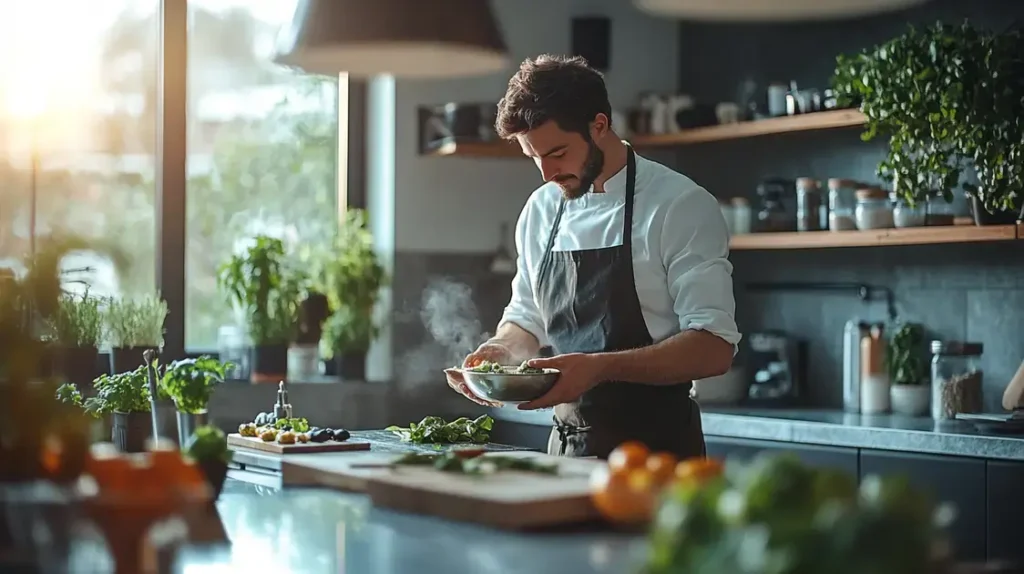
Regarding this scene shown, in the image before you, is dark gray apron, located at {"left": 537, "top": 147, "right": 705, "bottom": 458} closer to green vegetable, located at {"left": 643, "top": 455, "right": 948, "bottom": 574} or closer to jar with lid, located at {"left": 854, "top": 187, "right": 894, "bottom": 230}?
jar with lid, located at {"left": 854, "top": 187, "right": 894, "bottom": 230}

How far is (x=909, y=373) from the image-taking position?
4723mm

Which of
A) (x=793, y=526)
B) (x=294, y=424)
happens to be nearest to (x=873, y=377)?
(x=294, y=424)

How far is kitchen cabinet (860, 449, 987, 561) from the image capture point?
12.8ft

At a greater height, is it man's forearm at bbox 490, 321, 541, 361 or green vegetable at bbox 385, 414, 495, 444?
man's forearm at bbox 490, 321, 541, 361

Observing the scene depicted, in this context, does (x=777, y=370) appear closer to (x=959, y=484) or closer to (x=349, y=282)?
(x=959, y=484)

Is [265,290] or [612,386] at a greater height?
[265,290]

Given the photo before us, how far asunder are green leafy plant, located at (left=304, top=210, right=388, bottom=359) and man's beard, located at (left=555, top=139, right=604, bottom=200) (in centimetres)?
184

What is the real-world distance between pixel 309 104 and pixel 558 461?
10.2 ft

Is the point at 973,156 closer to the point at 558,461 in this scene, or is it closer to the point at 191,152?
the point at 558,461

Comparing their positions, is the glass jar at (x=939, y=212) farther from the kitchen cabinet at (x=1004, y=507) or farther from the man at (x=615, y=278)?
the man at (x=615, y=278)

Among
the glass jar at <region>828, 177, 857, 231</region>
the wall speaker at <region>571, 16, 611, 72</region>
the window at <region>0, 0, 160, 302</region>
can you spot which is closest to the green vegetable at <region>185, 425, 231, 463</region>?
the window at <region>0, 0, 160, 302</region>

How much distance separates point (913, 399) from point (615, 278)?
5.37ft

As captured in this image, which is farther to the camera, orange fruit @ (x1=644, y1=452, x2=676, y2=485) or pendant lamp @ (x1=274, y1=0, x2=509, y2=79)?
pendant lamp @ (x1=274, y1=0, x2=509, y2=79)

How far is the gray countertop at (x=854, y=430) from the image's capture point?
392 cm
